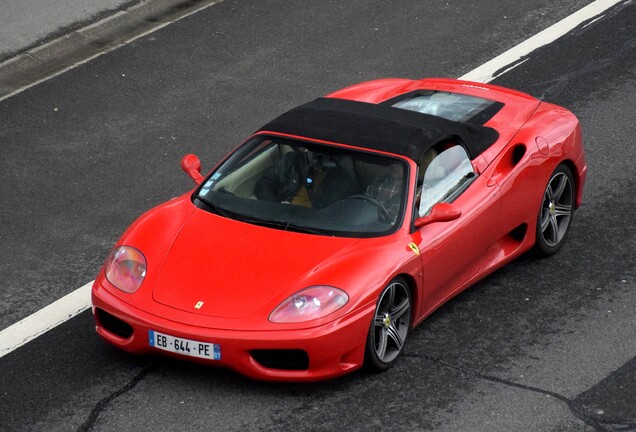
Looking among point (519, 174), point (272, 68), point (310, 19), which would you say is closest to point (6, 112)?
point (272, 68)

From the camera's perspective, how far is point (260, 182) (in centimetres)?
849

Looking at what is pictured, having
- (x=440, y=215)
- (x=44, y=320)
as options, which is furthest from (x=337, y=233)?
(x=44, y=320)

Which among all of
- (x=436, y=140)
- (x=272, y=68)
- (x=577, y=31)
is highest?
(x=436, y=140)

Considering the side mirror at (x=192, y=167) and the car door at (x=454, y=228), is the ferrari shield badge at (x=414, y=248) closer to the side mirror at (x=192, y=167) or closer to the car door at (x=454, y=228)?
the car door at (x=454, y=228)

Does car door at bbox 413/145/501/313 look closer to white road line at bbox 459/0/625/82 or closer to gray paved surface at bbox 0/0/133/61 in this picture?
white road line at bbox 459/0/625/82

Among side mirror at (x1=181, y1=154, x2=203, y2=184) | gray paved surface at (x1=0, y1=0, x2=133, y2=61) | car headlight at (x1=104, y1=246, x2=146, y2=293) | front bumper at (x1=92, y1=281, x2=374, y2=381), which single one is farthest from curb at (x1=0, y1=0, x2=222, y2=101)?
front bumper at (x1=92, y1=281, x2=374, y2=381)

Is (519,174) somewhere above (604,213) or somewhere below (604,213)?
above

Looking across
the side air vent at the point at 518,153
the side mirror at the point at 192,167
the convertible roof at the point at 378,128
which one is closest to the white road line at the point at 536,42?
the side air vent at the point at 518,153

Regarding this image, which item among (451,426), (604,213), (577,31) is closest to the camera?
(451,426)

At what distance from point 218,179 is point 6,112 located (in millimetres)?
4218

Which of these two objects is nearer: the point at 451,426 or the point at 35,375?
the point at 451,426

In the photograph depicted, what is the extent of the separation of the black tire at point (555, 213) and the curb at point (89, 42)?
5.65 m

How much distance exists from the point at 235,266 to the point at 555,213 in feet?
9.08

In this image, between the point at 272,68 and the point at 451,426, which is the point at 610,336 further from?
the point at 272,68
